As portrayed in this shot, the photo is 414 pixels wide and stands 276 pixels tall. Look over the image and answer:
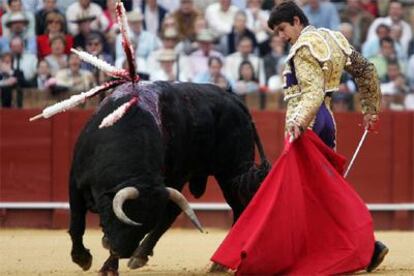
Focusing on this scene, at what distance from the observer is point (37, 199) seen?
11398mm

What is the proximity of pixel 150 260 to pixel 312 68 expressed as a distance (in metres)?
2.15

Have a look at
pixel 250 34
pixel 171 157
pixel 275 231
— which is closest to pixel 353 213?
pixel 275 231

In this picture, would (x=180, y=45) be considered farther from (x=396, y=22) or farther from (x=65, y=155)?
(x=396, y=22)

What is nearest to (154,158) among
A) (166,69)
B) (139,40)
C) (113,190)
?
(113,190)

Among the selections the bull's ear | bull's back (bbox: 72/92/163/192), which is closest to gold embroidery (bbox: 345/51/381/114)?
bull's back (bbox: 72/92/163/192)

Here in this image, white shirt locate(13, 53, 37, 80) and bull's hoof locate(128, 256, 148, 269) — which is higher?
white shirt locate(13, 53, 37, 80)

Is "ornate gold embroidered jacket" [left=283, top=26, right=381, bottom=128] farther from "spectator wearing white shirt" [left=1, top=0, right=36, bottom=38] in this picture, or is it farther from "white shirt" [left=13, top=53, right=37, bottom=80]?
"spectator wearing white shirt" [left=1, top=0, right=36, bottom=38]

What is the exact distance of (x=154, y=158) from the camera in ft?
22.1

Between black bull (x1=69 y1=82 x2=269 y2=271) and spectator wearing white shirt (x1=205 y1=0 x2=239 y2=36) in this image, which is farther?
spectator wearing white shirt (x1=205 y1=0 x2=239 y2=36)

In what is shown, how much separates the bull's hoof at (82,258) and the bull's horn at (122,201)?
2.33 feet

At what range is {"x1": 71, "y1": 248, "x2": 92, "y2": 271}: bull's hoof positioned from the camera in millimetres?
6954

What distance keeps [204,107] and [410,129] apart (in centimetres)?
458

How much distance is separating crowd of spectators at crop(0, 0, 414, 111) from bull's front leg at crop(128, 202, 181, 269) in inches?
141

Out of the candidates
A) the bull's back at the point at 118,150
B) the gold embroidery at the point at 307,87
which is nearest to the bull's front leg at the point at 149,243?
the bull's back at the point at 118,150
